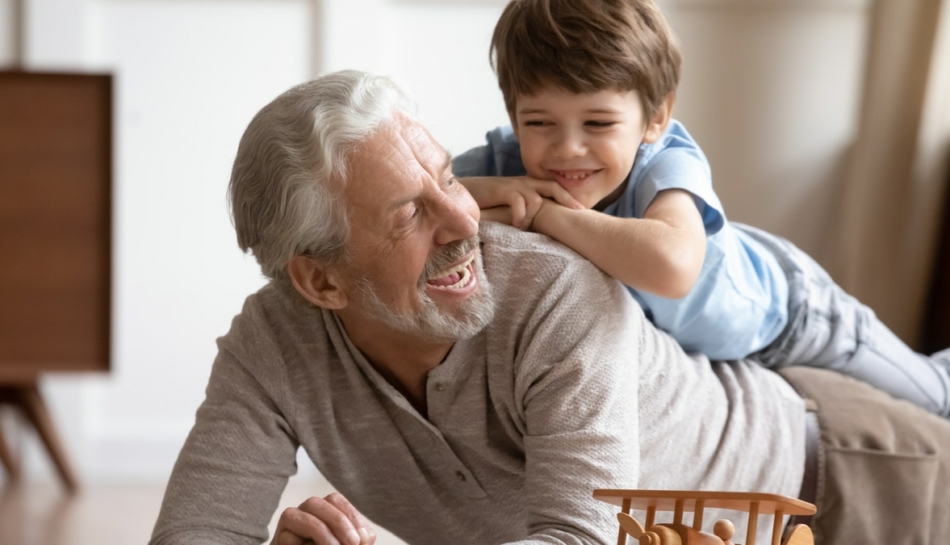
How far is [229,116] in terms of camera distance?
3852 mm

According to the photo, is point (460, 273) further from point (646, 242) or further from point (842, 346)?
point (842, 346)

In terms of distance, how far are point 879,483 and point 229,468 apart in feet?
3.52

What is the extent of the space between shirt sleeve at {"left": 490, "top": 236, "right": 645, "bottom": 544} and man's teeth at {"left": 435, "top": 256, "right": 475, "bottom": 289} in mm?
68

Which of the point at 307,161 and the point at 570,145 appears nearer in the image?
the point at 307,161

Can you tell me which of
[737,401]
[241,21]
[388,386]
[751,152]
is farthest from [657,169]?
[241,21]

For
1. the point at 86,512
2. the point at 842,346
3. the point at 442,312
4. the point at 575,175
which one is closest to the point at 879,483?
the point at 842,346

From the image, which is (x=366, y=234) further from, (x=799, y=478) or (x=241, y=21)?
(x=241, y=21)

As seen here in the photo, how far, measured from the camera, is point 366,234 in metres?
1.55

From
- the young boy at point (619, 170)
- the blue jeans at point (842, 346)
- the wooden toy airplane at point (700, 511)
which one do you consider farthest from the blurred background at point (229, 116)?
the wooden toy airplane at point (700, 511)

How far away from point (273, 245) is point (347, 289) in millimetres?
124

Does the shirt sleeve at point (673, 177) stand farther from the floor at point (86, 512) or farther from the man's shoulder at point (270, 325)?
the floor at point (86, 512)

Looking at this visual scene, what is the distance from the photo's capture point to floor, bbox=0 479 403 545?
3.05m

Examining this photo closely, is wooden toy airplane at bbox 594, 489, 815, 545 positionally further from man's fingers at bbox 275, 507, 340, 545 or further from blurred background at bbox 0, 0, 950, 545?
blurred background at bbox 0, 0, 950, 545

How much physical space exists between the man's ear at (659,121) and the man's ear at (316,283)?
1.85 feet
